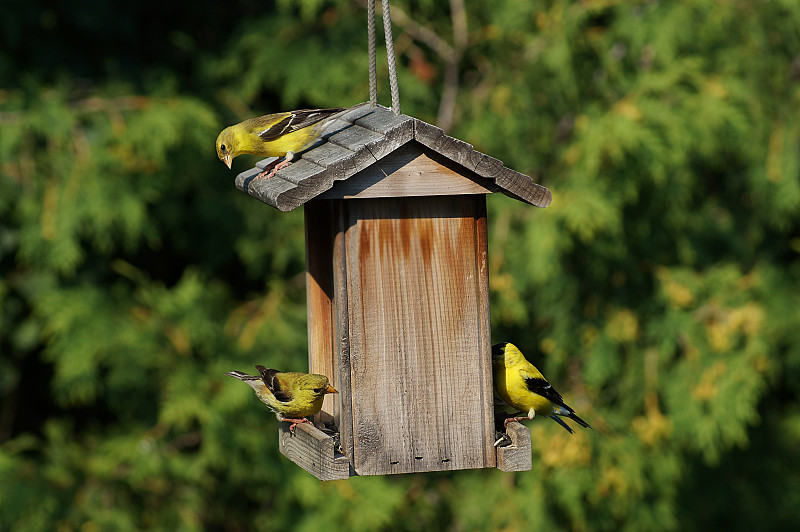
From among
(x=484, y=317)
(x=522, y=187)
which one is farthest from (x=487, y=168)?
(x=484, y=317)

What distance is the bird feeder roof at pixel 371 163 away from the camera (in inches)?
108

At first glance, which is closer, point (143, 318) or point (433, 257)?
point (433, 257)

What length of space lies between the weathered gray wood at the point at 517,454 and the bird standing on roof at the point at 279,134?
1146mm

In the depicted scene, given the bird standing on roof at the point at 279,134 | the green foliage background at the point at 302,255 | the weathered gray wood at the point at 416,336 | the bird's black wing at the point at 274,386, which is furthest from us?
the green foliage background at the point at 302,255

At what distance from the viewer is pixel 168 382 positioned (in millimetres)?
6426

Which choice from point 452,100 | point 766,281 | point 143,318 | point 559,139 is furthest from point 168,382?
point 766,281

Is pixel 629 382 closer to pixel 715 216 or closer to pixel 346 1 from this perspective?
pixel 715 216

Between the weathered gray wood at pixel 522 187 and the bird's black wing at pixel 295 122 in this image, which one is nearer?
the weathered gray wood at pixel 522 187

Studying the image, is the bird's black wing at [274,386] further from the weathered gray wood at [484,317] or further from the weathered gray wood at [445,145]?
the weathered gray wood at [445,145]

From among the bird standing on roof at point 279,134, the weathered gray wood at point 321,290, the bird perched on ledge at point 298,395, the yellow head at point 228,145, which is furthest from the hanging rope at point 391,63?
the bird perched on ledge at point 298,395

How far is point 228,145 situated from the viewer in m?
3.54

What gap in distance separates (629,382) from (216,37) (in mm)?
4147

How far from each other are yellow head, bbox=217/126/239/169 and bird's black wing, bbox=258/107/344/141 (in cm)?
19

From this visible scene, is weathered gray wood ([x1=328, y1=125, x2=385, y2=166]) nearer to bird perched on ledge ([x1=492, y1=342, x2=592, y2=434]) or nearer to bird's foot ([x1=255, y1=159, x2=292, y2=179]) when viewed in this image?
bird's foot ([x1=255, y1=159, x2=292, y2=179])
